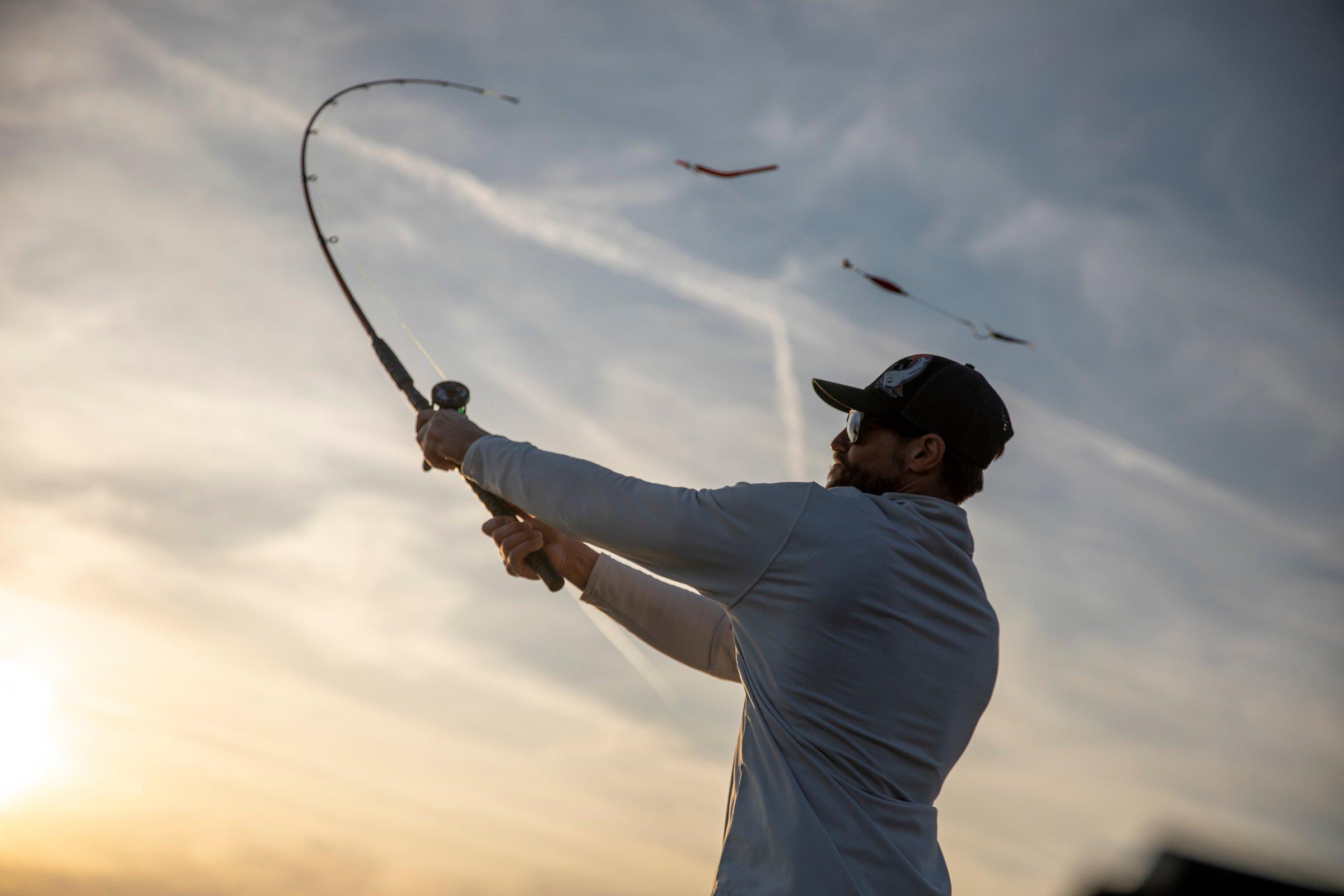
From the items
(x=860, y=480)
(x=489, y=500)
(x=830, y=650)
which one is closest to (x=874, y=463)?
(x=860, y=480)

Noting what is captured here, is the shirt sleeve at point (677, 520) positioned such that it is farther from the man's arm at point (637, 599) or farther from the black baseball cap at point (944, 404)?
the man's arm at point (637, 599)

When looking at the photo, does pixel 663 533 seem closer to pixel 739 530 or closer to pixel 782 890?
pixel 739 530

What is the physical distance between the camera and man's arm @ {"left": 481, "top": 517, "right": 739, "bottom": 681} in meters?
4.00

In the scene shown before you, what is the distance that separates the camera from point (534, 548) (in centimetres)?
397

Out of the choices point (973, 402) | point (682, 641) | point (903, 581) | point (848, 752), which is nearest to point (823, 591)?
point (903, 581)

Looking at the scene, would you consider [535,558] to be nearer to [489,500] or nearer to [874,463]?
[489,500]

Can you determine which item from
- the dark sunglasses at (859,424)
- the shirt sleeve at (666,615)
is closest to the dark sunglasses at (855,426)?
the dark sunglasses at (859,424)

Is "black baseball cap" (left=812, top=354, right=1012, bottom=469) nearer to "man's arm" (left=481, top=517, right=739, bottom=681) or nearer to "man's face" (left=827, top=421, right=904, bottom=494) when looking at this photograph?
"man's face" (left=827, top=421, right=904, bottom=494)

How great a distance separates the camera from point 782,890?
8.51ft

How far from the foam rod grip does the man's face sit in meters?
1.16

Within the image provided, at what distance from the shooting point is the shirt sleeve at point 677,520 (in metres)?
2.81

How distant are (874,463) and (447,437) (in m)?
1.35

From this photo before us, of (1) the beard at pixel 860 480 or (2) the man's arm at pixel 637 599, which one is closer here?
(1) the beard at pixel 860 480

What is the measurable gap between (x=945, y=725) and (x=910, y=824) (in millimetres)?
276
